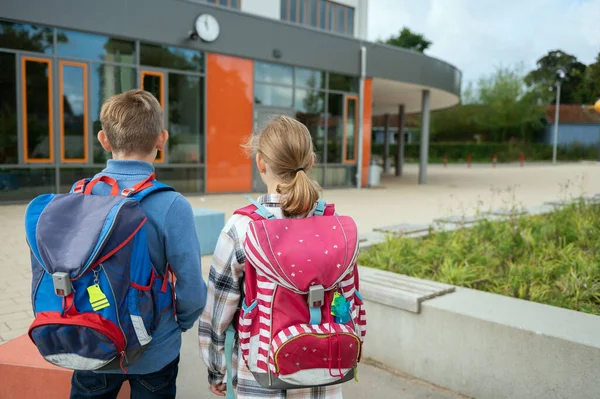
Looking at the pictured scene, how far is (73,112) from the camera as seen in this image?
11.5m

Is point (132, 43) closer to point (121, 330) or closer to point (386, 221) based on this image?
point (386, 221)

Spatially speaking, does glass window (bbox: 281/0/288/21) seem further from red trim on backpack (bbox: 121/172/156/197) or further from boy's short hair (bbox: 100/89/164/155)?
red trim on backpack (bbox: 121/172/156/197)

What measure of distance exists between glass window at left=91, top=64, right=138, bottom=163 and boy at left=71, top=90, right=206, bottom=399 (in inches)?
411

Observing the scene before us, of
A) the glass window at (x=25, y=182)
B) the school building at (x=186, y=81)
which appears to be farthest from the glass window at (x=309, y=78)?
the glass window at (x=25, y=182)

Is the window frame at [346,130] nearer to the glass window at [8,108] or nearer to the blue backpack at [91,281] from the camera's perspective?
the glass window at [8,108]

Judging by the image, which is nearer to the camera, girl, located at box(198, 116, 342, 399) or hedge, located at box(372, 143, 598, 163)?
girl, located at box(198, 116, 342, 399)

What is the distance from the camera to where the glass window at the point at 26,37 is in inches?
415

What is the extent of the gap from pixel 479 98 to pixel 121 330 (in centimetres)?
5996

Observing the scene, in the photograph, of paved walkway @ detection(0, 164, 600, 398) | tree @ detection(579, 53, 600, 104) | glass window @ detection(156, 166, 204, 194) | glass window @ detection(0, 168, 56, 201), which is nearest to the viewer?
paved walkway @ detection(0, 164, 600, 398)

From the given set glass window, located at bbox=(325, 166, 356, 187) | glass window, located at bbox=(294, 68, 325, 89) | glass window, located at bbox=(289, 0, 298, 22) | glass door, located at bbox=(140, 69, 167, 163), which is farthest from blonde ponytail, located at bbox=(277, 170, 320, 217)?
glass window, located at bbox=(289, 0, 298, 22)

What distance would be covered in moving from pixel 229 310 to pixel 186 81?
1206 cm

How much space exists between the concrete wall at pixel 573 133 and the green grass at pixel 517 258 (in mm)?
57448

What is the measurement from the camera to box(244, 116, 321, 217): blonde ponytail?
1838 millimetres

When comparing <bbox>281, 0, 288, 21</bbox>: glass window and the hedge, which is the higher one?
<bbox>281, 0, 288, 21</bbox>: glass window
